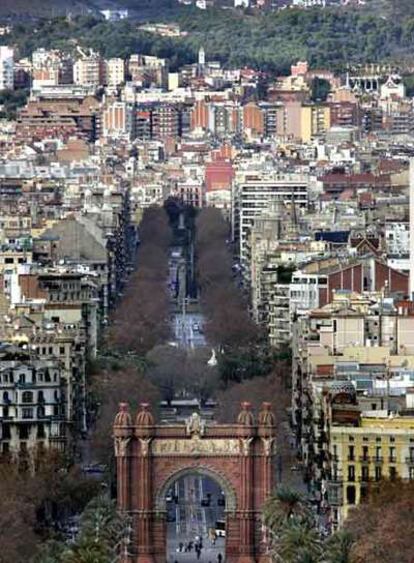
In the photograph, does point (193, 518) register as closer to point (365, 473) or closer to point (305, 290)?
point (365, 473)

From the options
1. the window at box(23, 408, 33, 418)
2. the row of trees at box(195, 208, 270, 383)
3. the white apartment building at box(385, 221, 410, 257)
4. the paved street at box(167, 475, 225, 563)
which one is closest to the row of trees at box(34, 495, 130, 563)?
the paved street at box(167, 475, 225, 563)

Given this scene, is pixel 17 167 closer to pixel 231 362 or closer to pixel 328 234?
pixel 328 234

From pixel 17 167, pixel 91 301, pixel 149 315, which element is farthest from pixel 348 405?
pixel 17 167

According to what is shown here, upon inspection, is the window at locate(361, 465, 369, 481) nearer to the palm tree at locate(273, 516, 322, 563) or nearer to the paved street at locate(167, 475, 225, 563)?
the paved street at locate(167, 475, 225, 563)

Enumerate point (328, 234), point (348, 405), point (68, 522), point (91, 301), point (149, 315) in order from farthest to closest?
point (328, 234) → point (149, 315) → point (91, 301) → point (348, 405) → point (68, 522)

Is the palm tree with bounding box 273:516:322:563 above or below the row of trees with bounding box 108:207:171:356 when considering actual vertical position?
below

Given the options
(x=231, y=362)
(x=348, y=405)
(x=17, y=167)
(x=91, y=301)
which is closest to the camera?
(x=348, y=405)
